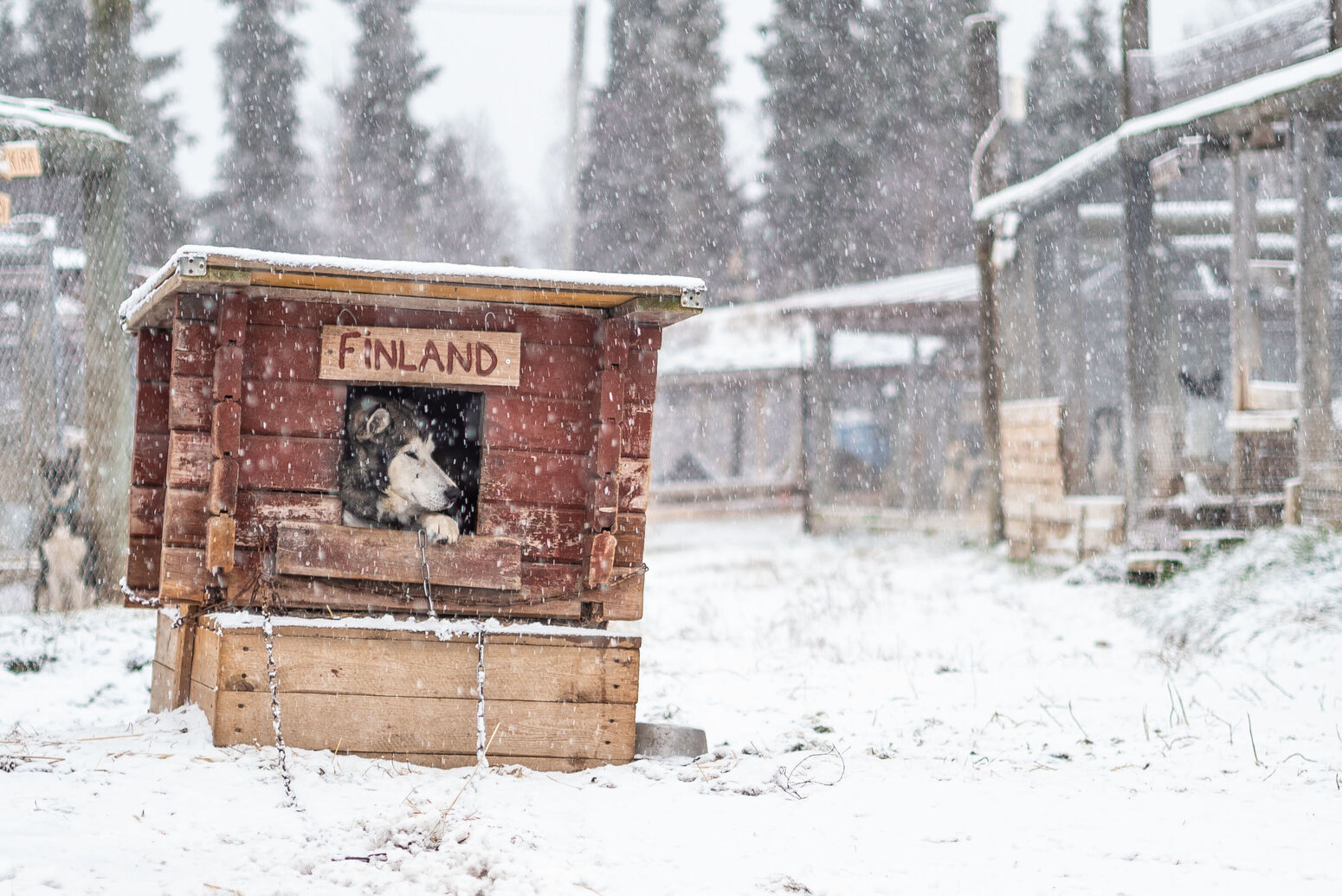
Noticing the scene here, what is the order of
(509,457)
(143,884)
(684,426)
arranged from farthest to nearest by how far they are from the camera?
(684,426)
(509,457)
(143,884)

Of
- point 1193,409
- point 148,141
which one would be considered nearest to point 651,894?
point 1193,409

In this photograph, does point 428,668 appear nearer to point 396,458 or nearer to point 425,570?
point 425,570

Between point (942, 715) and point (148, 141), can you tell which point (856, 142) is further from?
point (942, 715)

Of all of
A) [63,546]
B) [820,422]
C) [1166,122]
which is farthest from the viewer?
[820,422]

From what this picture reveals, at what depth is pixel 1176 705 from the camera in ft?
17.2

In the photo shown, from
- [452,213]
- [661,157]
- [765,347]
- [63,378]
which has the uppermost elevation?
[661,157]

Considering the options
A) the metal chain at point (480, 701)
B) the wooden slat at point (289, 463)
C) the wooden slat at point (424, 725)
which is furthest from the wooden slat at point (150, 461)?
the metal chain at point (480, 701)

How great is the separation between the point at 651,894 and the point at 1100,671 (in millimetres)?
4151

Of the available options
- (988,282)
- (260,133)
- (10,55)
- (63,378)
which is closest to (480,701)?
(63,378)

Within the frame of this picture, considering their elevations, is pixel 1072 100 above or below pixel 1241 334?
above

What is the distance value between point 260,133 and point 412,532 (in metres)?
25.5

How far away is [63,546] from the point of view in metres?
7.36

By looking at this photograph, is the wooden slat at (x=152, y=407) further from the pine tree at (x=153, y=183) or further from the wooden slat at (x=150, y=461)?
the pine tree at (x=153, y=183)

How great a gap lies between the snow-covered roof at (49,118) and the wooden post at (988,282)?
29.7 ft
